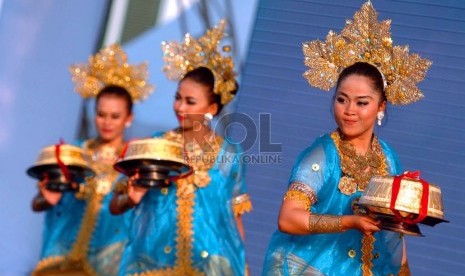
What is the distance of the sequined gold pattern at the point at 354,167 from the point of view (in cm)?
420

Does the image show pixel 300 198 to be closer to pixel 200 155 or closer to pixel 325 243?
pixel 325 243

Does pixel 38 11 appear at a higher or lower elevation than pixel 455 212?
higher

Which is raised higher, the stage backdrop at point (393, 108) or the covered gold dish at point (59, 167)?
the stage backdrop at point (393, 108)

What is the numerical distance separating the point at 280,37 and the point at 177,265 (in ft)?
3.72

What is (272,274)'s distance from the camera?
423cm

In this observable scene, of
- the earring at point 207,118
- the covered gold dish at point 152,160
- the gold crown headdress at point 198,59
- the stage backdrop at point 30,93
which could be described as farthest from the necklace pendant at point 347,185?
the stage backdrop at point 30,93

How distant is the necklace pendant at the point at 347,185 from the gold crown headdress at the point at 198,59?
1.45m

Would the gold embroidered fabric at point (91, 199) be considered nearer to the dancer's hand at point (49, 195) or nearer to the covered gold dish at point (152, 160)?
the dancer's hand at point (49, 195)

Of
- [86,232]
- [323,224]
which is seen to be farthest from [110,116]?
[323,224]

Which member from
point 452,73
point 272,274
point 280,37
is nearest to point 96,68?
point 280,37

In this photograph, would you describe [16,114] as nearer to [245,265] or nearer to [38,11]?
[38,11]

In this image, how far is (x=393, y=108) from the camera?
207 inches

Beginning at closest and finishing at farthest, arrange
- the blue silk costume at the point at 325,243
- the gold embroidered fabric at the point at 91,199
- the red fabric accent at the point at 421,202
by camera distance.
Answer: the red fabric accent at the point at 421,202 < the blue silk costume at the point at 325,243 < the gold embroidered fabric at the point at 91,199

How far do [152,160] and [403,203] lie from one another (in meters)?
1.37
